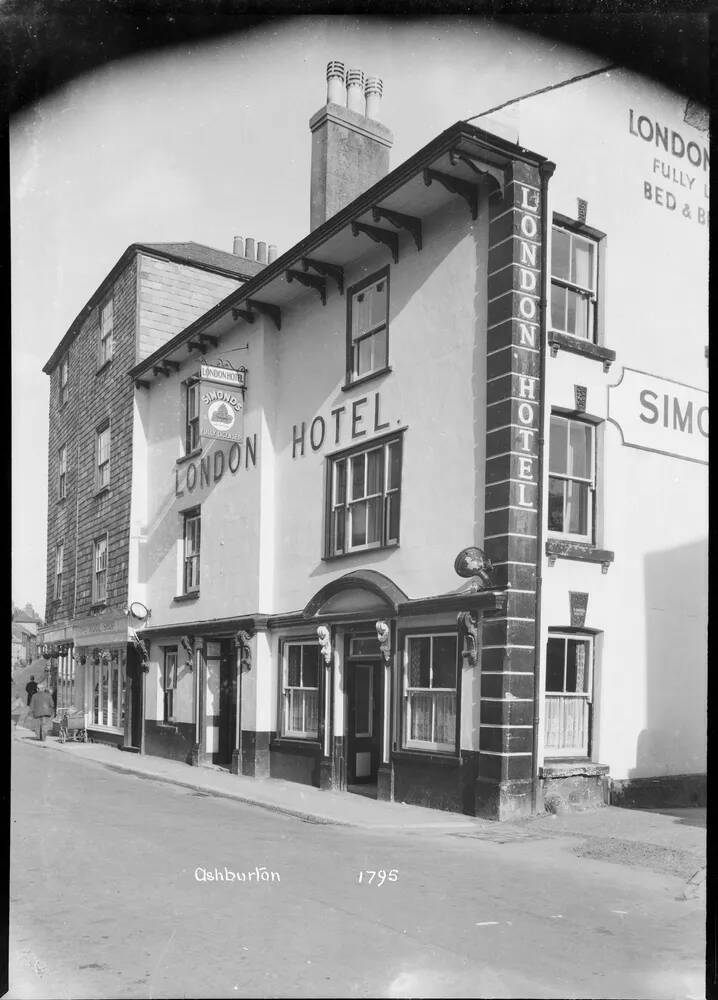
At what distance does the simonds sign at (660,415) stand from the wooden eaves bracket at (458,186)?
2532 millimetres

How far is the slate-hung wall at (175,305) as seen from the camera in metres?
14.2

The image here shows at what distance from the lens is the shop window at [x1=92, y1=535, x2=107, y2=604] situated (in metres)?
13.1

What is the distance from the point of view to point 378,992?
A: 5414 millimetres

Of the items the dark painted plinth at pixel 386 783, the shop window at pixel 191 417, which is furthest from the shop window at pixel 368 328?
the dark painted plinth at pixel 386 783

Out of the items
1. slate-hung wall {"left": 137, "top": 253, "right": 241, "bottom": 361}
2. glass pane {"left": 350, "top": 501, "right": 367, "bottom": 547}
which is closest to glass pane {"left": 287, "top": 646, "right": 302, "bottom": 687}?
glass pane {"left": 350, "top": 501, "right": 367, "bottom": 547}

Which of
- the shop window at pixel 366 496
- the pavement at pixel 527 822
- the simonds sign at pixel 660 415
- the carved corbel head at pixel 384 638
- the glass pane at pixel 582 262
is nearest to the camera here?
the pavement at pixel 527 822

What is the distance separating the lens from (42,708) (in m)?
16.8

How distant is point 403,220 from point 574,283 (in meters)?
2.12

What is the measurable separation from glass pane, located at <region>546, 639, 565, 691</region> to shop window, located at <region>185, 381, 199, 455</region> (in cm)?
571

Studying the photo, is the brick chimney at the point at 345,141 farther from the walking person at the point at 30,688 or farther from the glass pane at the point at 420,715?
the walking person at the point at 30,688

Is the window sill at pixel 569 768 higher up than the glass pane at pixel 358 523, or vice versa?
the glass pane at pixel 358 523

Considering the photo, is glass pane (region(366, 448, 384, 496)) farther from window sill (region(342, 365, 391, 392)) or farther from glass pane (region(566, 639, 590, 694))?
glass pane (region(566, 639, 590, 694))

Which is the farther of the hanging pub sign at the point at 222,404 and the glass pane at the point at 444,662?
the hanging pub sign at the point at 222,404

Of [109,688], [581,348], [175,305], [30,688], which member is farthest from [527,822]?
[109,688]
